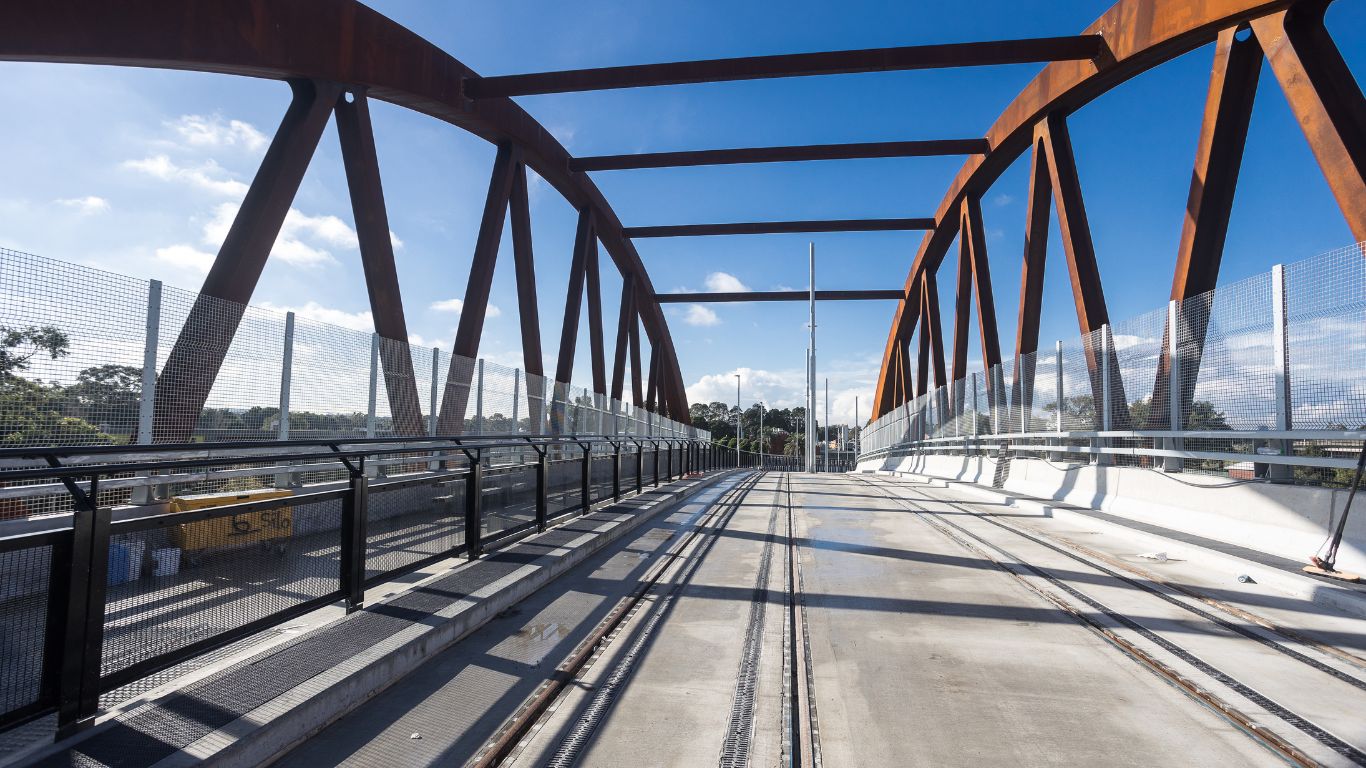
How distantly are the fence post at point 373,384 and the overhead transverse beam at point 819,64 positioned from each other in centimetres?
807

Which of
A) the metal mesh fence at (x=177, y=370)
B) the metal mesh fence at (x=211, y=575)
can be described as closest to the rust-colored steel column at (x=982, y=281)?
the metal mesh fence at (x=177, y=370)

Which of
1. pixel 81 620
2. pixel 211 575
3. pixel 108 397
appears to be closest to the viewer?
pixel 81 620

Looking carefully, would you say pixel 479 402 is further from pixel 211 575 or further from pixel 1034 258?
pixel 1034 258

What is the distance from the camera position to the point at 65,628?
296 cm

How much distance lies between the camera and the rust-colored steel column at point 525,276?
20125 mm

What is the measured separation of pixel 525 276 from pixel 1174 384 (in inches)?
609

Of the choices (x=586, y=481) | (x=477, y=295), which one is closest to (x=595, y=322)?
(x=477, y=295)

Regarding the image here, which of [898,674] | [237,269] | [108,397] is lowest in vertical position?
[898,674]

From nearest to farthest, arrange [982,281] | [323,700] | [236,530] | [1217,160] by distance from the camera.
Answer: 1. [323,700]
2. [236,530]
3. [1217,160]
4. [982,281]

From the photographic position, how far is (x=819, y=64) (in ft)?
49.0

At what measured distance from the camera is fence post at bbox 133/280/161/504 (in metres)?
6.45

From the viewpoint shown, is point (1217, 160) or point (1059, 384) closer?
point (1217, 160)

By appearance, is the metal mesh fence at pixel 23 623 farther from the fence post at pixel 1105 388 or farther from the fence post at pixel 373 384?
the fence post at pixel 1105 388

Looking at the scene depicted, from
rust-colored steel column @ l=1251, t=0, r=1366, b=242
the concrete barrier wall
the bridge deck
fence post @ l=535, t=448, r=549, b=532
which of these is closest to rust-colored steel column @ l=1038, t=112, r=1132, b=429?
the concrete barrier wall
